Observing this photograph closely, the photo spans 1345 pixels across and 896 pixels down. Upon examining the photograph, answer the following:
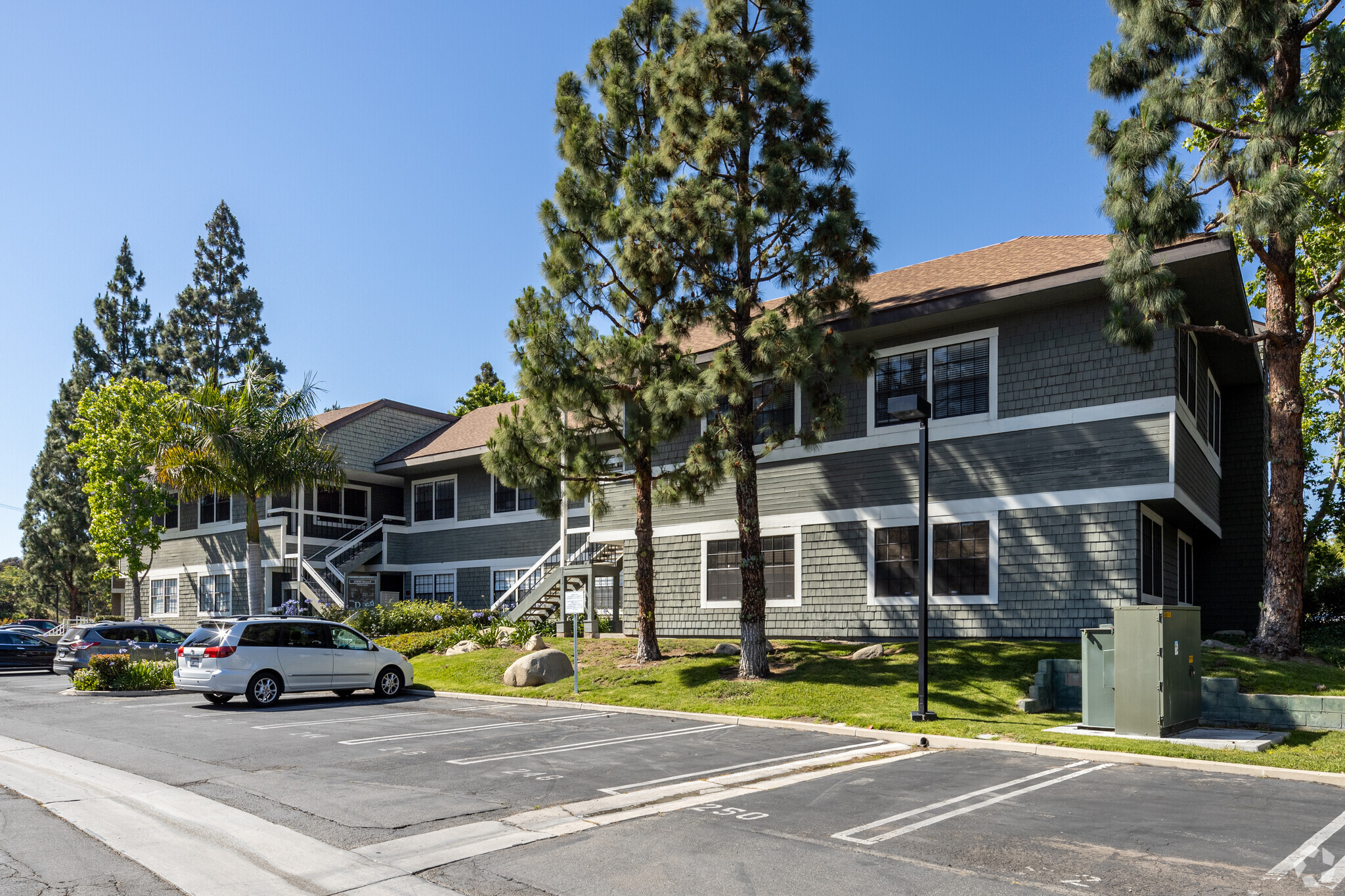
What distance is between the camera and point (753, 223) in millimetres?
17578

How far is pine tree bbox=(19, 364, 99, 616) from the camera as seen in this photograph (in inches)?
2243

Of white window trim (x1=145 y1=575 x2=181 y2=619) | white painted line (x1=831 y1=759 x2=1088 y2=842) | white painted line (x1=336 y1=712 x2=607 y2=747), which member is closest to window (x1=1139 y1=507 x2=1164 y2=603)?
white painted line (x1=831 y1=759 x2=1088 y2=842)

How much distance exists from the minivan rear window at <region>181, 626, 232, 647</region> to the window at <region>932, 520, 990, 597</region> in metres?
13.8

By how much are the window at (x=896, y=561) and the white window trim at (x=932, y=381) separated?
Result: 2083 mm

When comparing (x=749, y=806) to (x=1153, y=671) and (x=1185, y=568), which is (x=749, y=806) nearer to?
(x=1153, y=671)

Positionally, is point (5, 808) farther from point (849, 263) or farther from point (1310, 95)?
point (1310, 95)

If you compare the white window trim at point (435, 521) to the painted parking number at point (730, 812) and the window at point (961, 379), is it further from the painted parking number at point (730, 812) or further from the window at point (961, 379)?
the painted parking number at point (730, 812)

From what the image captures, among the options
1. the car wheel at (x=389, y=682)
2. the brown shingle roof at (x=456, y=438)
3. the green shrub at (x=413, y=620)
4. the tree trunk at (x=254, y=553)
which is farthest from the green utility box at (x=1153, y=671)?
the tree trunk at (x=254, y=553)

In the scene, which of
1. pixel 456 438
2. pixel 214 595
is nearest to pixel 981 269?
pixel 456 438

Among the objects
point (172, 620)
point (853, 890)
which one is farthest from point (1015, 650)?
point (172, 620)

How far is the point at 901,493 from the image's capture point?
20219 mm

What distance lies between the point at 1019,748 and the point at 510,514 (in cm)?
2282

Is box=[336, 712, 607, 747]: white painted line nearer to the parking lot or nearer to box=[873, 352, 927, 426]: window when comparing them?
the parking lot

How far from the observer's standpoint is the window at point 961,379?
19.7 m
